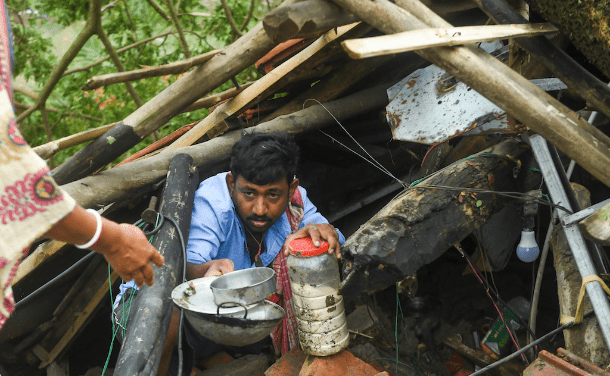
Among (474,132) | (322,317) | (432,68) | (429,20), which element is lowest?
(322,317)

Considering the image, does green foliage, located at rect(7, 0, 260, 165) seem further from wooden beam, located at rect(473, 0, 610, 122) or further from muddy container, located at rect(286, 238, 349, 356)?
wooden beam, located at rect(473, 0, 610, 122)

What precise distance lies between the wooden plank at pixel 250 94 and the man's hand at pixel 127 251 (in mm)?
2057

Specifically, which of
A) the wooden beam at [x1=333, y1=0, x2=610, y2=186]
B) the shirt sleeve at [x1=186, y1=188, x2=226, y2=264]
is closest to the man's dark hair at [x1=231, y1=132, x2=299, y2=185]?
the shirt sleeve at [x1=186, y1=188, x2=226, y2=264]

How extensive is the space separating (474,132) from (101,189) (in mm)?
2409

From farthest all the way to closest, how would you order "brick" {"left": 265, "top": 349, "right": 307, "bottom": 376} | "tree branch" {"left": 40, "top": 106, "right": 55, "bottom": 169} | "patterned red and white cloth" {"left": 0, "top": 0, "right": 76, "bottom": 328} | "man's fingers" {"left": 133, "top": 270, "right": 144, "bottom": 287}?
"tree branch" {"left": 40, "top": 106, "right": 55, "bottom": 169} → "brick" {"left": 265, "top": 349, "right": 307, "bottom": 376} → "man's fingers" {"left": 133, "top": 270, "right": 144, "bottom": 287} → "patterned red and white cloth" {"left": 0, "top": 0, "right": 76, "bottom": 328}

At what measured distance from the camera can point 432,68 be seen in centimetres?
329

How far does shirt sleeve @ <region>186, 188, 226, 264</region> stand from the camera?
270cm

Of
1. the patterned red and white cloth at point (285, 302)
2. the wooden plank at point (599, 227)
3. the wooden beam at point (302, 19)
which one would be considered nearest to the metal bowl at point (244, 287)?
the patterned red and white cloth at point (285, 302)

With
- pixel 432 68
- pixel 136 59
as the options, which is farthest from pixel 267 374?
pixel 136 59

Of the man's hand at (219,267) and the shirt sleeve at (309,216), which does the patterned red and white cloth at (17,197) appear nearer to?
the man's hand at (219,267)

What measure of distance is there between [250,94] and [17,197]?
2575mm

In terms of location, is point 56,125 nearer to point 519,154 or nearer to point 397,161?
point 397,161

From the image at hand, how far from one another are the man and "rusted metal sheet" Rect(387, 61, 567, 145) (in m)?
0.84

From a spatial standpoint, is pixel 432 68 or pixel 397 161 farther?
pixel 397 161
